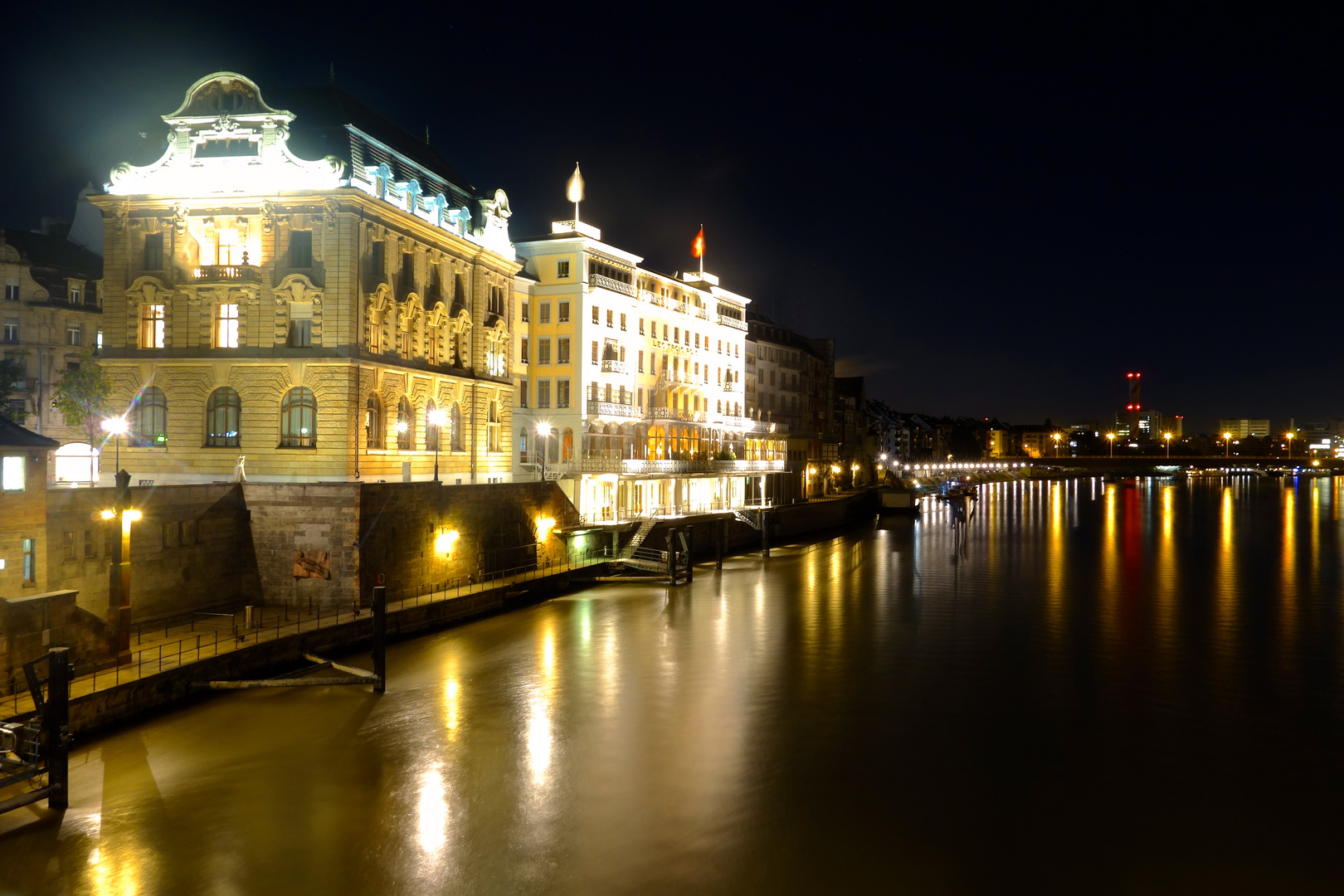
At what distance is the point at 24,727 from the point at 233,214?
82.8ft

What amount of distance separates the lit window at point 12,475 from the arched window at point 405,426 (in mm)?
18053

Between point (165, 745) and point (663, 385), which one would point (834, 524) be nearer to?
point (663, 385)

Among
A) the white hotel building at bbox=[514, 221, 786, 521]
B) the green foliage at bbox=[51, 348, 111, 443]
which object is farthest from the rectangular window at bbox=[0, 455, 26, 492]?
the white hotel building at bbox=[514, 221, 786, 521]

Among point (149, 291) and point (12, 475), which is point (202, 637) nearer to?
point (12, 475)

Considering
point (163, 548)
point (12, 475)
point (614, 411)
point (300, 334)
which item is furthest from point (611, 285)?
point (12, 475)

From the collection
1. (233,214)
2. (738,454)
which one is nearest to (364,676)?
(233,214)

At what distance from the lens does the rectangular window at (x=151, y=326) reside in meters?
39.6

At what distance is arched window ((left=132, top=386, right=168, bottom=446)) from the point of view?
1548 inches

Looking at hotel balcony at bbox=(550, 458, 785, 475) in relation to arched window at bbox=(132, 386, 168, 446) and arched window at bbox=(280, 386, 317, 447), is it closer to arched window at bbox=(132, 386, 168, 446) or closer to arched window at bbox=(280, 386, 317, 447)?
arched window at bbox=(280, 386, 317, 447)

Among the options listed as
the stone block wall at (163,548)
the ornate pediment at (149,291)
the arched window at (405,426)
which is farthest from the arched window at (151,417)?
the arched window at (405,426)

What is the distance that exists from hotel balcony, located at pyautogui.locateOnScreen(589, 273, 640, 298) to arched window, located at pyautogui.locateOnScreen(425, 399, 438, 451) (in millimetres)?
19361

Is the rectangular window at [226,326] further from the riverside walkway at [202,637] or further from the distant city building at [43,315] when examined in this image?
the distant city building at [43,315]

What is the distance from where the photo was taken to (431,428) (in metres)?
45.1

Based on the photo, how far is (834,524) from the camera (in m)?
95.1
